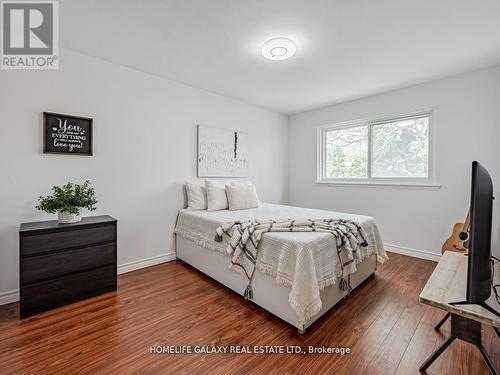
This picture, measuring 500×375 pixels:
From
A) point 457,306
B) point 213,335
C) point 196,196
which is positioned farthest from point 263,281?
point 196,196

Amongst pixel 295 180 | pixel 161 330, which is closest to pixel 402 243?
pixel 295 180

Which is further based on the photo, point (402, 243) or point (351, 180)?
point (351, 180)

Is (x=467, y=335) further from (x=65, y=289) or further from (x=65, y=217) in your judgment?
(x=65, y=217)

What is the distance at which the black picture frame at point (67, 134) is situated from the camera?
2232 millimetres

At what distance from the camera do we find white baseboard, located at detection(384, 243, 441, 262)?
3120mm

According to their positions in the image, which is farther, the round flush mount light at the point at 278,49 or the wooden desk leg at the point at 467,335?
the round flush mount light at the point at 278,49

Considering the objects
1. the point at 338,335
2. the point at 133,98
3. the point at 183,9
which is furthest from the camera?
the point at 133,98

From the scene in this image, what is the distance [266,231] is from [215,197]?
4.37 ft

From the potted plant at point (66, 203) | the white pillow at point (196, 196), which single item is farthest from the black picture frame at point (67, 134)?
the white pillow at point (196, 196)

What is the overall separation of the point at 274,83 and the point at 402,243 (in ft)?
9.71

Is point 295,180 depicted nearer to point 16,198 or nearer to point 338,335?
point 338,335

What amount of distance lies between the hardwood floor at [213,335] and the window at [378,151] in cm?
178

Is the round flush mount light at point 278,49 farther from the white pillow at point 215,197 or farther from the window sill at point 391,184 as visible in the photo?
the window sill at point 391,184

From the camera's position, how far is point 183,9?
179 cm
